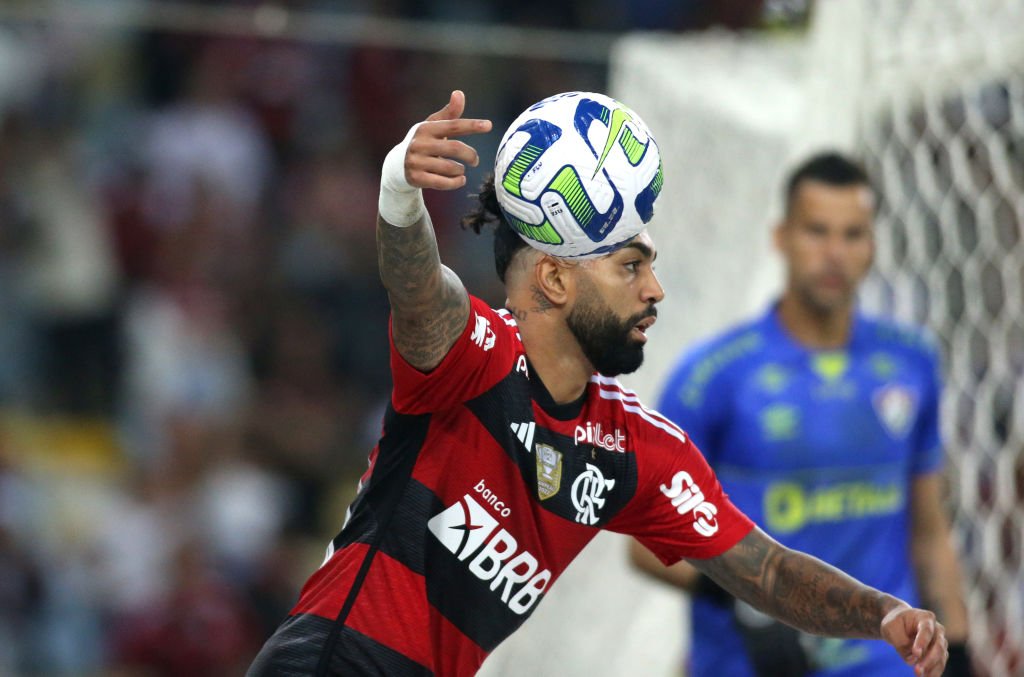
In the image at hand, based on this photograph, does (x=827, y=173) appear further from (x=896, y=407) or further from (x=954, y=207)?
(x=954, y=207)

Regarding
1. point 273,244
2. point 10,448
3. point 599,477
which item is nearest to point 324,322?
point 273,244

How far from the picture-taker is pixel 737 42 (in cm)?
684

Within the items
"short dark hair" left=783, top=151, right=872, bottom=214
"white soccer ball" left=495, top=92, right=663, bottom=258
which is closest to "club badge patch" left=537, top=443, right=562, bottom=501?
"white soccer ball" left=495, top=92, right=663, bottom=258

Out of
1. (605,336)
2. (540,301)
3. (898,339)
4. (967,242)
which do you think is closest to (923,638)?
(605,336)

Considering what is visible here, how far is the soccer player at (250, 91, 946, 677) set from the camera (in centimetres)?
288

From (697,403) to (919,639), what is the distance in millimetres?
1725

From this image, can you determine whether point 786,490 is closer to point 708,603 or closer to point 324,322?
point 708,603

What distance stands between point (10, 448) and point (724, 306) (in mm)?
4379

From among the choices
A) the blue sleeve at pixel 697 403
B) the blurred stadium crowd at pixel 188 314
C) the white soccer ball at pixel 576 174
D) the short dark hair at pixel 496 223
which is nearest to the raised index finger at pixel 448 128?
the white soccer ball at pixel 576 174

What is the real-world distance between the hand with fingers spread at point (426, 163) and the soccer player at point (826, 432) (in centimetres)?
210

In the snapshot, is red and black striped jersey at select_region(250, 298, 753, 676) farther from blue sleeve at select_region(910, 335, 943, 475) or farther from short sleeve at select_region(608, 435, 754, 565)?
blue sleeve at select_region(910, 335, 943, 475)

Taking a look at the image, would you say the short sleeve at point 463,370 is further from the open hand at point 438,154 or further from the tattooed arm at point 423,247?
the open hand at point 438,154

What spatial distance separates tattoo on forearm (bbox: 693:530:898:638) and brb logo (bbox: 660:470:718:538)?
0.28ft

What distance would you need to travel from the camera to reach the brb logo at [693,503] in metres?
3.29
